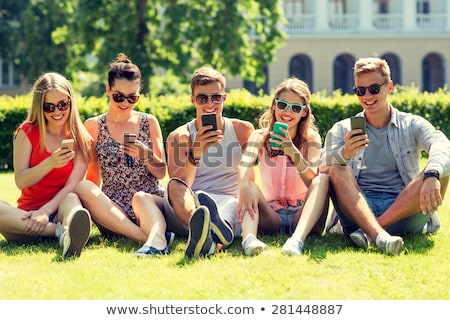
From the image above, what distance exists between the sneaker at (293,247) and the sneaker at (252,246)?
6.6 inches

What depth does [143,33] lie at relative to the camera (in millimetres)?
20594

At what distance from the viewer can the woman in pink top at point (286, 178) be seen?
4.98 meters

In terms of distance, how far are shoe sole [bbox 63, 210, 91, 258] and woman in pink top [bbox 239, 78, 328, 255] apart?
118 cm

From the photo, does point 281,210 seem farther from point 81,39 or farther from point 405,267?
point 81,39

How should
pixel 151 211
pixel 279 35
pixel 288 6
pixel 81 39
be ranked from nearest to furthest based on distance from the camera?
pixel 151 211
pixel 81 39
pixel 279 35
pixel 288 6

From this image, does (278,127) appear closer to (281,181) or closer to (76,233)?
(281,181)

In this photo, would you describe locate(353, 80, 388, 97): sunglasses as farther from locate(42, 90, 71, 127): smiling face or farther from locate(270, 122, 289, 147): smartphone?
locate(42, 90, 71, 127): smiling face

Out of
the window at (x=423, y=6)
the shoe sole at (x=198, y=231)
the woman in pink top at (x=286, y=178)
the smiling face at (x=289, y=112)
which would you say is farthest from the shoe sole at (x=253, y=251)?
the window at (x=423, y=6)

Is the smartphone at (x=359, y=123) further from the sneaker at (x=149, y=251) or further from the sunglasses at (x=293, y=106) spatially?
the sneaker at (x=149, y=251)

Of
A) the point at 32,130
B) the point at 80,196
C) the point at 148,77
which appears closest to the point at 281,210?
the point at 80,196

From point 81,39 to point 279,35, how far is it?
6751 mm

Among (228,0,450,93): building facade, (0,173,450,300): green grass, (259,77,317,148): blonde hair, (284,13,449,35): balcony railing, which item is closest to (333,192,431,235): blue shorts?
(0,173,450,300): green grass

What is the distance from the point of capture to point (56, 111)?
528 cm

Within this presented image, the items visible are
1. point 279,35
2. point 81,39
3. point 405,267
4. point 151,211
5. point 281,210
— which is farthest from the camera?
point 279,35
